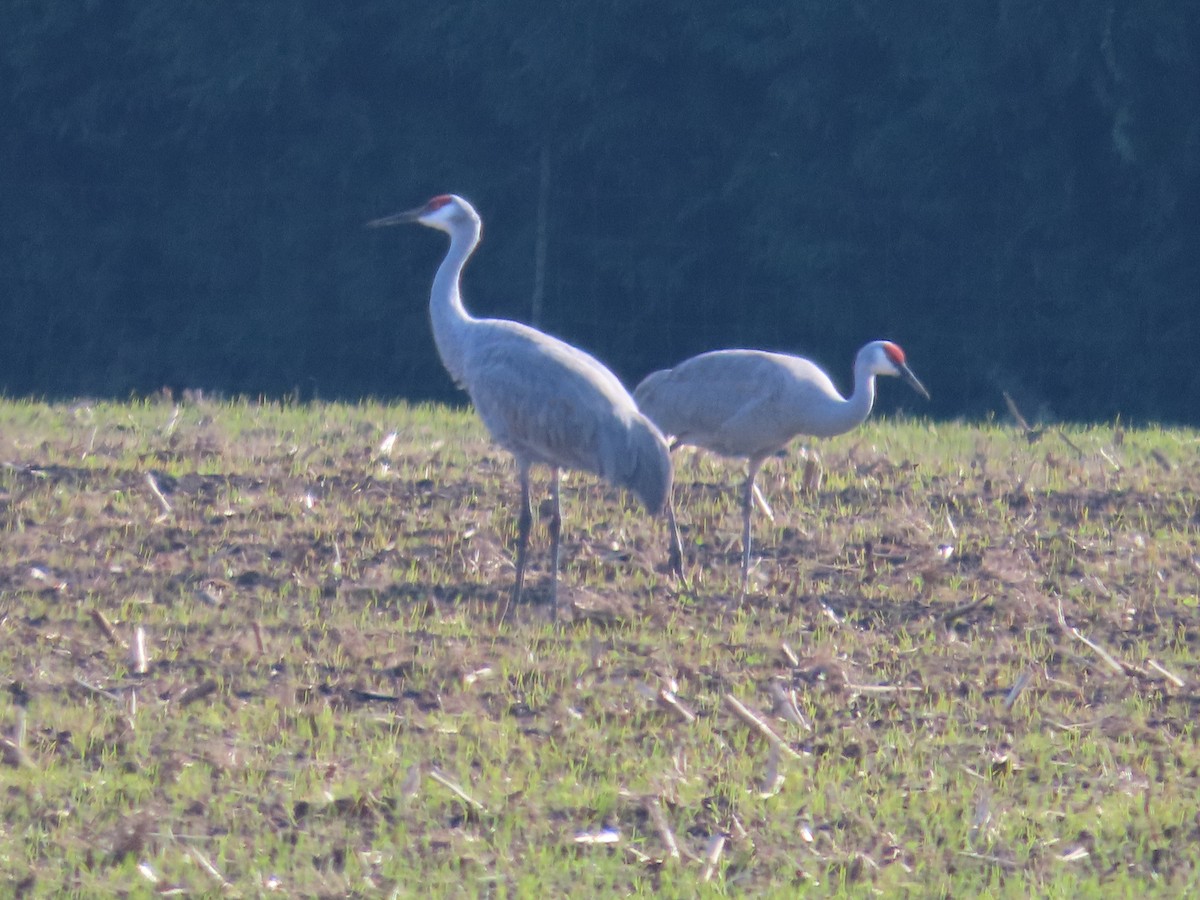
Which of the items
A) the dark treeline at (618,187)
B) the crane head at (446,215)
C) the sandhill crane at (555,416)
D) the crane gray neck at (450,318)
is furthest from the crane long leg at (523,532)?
the dark treeline at (618,187)

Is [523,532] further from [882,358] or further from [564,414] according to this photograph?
[882,358]

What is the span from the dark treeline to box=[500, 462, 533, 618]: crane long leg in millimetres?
7784

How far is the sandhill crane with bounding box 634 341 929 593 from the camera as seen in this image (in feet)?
23.9

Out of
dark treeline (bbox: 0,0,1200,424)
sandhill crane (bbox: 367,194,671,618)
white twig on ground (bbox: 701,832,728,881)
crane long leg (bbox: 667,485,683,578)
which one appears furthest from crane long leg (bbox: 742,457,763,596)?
dark treeline (bbox: 0,0,1200,424)

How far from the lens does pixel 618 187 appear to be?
49.7 ft

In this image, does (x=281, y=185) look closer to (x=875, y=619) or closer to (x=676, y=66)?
(x=676, y=66)

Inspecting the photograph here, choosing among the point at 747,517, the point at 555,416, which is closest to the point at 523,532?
the point at 555,416

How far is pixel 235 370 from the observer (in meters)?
15.8

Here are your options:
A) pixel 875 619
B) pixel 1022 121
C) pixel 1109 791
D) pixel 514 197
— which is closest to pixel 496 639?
pixel 875 619

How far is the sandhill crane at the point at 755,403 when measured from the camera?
729 cm

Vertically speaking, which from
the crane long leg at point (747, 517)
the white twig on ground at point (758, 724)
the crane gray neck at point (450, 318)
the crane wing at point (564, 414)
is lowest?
the white twig on ground at point (758, 724)

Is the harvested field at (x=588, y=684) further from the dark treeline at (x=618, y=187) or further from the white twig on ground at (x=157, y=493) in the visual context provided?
the dark treeline at (x=618, y=187)

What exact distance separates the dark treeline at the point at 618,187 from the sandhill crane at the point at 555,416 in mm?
7676

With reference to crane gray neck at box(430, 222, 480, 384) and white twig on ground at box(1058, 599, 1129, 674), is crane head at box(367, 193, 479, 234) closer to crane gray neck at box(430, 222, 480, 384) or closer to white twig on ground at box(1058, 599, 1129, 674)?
crane gray neck at box(430, 222, 480, 384)
